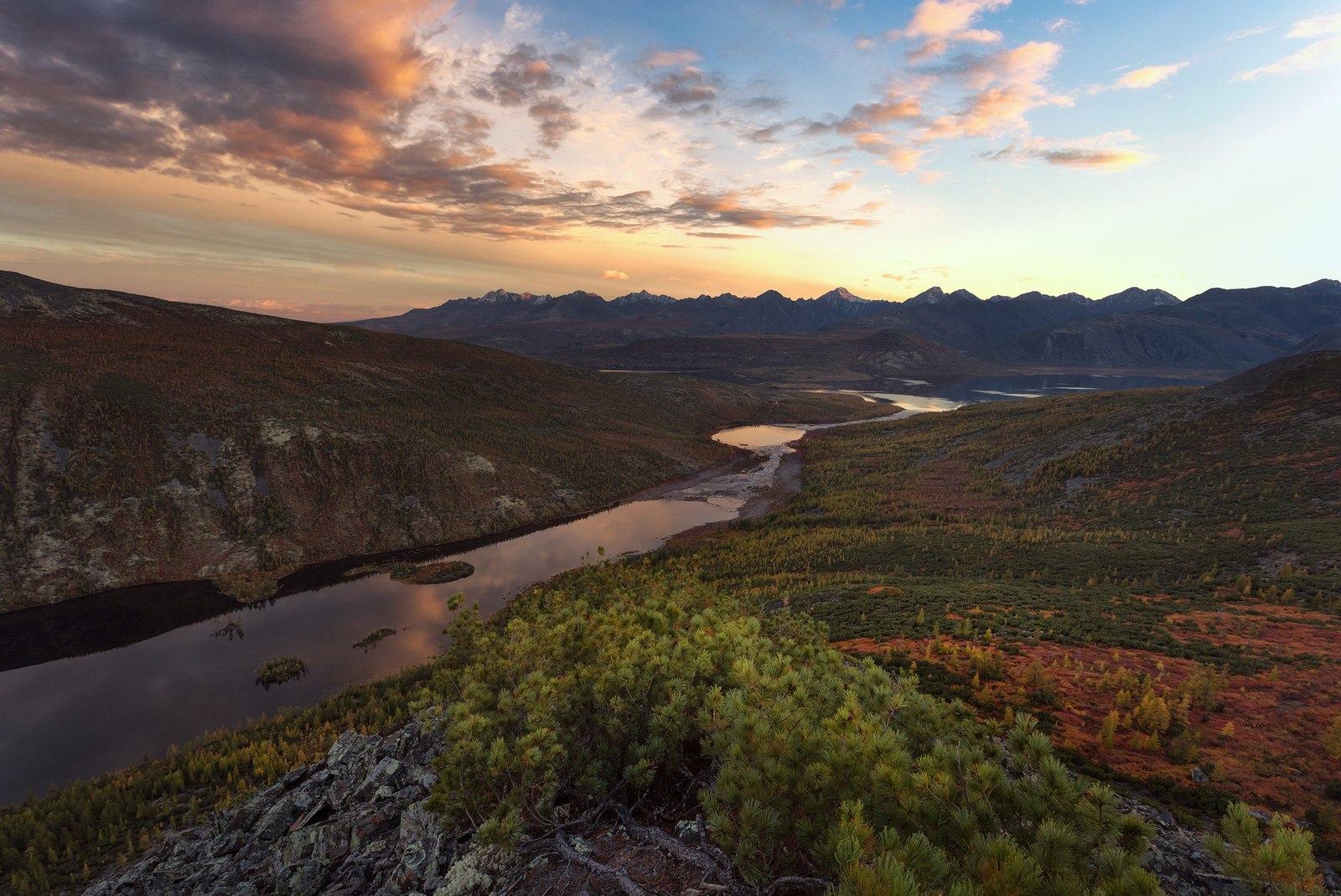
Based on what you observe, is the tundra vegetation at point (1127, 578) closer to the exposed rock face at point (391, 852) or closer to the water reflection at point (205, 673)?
the exposed rock face at point (391, 852)

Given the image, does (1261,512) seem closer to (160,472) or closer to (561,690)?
(561,690)

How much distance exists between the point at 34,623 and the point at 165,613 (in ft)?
22.3

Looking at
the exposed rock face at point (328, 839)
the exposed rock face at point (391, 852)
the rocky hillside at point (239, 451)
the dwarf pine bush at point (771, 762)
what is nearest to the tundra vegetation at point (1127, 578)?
the exposed rock face at point (391, 852)

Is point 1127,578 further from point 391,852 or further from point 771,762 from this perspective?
point 391,852

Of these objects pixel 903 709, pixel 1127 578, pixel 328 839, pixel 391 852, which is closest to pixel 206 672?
pixel 328 839

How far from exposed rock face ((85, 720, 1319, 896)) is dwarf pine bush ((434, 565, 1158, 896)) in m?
0.78

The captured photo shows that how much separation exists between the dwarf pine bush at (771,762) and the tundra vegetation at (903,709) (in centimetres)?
4

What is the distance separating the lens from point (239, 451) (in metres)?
53.8

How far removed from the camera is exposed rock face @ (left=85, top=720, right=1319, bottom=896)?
308 inches

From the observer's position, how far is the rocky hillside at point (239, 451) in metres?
42.3

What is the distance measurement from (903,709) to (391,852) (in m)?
11.2

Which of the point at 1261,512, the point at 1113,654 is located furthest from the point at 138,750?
the point at 1261,512

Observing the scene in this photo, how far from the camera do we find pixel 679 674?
9.95 meters

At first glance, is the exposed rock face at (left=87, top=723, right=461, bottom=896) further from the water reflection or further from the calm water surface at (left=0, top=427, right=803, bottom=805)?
the calm water surface at (left=0, top=427, right=803, bottom=805)
